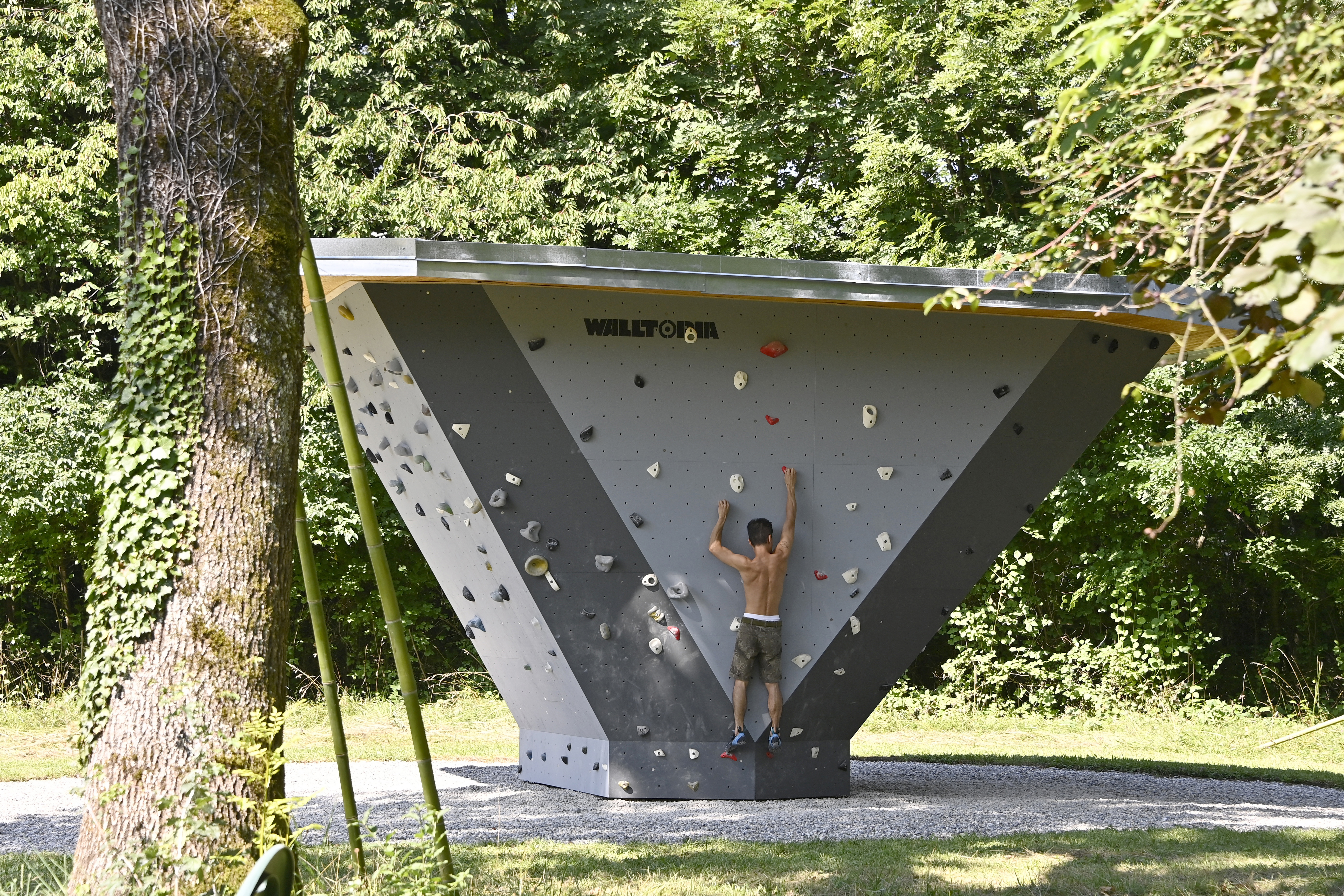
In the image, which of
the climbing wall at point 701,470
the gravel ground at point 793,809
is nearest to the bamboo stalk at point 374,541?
the gravel ground at point 793,809

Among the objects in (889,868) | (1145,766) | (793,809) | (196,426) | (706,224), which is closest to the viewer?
(196,426)

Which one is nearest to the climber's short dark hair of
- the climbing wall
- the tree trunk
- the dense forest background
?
the climbing wall

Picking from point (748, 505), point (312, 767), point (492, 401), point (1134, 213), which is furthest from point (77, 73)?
point (1134, 213)

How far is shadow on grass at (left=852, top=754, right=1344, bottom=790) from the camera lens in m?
9.86

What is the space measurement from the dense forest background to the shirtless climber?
7.35m

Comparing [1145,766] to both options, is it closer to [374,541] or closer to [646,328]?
[646,328]

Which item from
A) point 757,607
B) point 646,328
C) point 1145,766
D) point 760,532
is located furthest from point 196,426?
point 1145,766

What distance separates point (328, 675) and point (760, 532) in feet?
12.0

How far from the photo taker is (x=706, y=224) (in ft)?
48.3

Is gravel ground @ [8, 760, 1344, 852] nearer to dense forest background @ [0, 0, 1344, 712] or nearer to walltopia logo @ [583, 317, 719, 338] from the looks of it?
walltopia logo @ [583, 317, 719, 338]

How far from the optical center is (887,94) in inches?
618

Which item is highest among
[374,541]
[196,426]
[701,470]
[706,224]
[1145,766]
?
[706,224]

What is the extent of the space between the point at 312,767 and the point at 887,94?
36.8 ft

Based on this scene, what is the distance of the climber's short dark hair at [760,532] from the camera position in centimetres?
740
